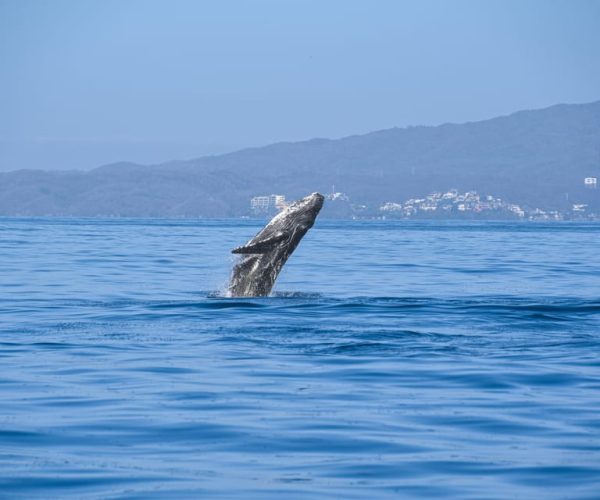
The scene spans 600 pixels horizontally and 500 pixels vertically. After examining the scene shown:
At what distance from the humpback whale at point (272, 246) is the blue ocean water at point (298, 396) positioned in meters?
0.54

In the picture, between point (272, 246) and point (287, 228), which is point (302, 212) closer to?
point (287, 228)

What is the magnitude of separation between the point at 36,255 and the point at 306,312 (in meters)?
23.0

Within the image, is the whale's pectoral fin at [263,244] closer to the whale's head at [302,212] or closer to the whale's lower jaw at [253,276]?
the whale's head at [302,212]

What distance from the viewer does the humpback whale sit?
20172 millimetres

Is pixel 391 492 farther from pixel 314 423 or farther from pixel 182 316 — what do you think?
pixel 182 316

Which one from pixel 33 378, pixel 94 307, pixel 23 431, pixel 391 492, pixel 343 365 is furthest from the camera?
pixel 94 307

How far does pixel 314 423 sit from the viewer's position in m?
A: 10.9

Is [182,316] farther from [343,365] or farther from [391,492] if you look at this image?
[391,492]

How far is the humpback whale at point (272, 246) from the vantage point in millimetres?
20172

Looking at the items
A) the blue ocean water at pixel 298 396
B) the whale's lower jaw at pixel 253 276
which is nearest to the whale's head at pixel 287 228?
the whale's lower jaw at pixel 253 276

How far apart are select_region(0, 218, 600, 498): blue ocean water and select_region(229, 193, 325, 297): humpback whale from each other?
540mm

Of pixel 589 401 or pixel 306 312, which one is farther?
pixel 306 312

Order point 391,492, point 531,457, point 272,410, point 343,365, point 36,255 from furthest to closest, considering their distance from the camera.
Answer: point 36,255 → point 343,365 → point 272,410 → point 531,457 → point 391,492

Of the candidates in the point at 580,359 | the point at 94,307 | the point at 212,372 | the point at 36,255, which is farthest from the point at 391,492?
the point at 36,255
